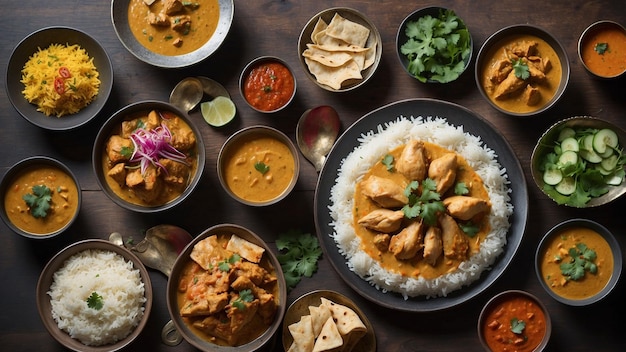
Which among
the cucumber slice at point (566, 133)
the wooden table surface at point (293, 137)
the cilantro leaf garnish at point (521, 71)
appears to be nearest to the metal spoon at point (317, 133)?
the wooden table surface at point (293, 137)

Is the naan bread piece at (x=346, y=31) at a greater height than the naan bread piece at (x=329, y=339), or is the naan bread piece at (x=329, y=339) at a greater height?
the naan bread piece at (x=346, y=31)

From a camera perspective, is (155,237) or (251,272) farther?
(155,237)

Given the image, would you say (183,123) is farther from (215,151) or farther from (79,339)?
(79,339)

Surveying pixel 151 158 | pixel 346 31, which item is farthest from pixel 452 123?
pixel 151 158

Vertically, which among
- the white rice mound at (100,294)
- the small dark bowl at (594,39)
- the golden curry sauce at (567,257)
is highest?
the small dark bowl at (594,39)

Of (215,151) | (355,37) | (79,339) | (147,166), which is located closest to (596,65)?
(355,37)

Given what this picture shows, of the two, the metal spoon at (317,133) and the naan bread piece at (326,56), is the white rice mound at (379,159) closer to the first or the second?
the metal spoon at (317,133)
